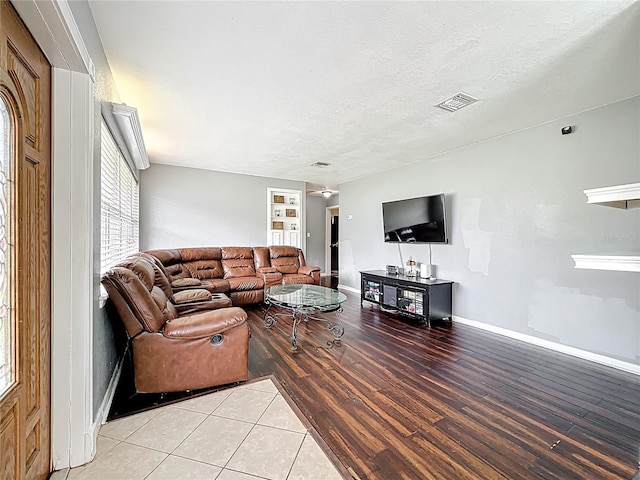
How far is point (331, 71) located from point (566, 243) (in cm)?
296

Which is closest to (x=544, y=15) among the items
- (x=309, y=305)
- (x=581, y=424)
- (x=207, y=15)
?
(x=207, y=15)

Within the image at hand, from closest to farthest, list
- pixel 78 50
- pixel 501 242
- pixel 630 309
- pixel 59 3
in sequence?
1. pixel 59 3
2. pixel 78 50
3. pixel 630 309
4. pixel 501 242

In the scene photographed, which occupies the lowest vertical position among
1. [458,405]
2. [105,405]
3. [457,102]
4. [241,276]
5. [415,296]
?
[458,405]

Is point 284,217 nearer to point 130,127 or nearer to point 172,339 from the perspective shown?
point 130,127

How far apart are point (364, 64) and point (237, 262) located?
4301mm

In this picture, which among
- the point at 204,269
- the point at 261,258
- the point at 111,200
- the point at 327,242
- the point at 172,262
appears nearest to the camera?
the point at 111,200

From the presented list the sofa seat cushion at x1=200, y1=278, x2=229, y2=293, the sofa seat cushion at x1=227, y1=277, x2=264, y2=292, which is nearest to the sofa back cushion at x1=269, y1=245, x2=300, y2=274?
the sofa seat cushion at x1=227, y1=277, x2=264, y2=292

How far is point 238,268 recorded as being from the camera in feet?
18.0

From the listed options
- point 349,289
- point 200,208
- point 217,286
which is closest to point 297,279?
point 217,286

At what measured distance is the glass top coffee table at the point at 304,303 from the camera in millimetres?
3271

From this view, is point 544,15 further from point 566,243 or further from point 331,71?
point 566,243

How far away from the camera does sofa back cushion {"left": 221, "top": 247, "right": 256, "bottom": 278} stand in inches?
212

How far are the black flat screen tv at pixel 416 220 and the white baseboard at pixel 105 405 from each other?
13.3ft

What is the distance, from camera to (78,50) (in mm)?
1355
